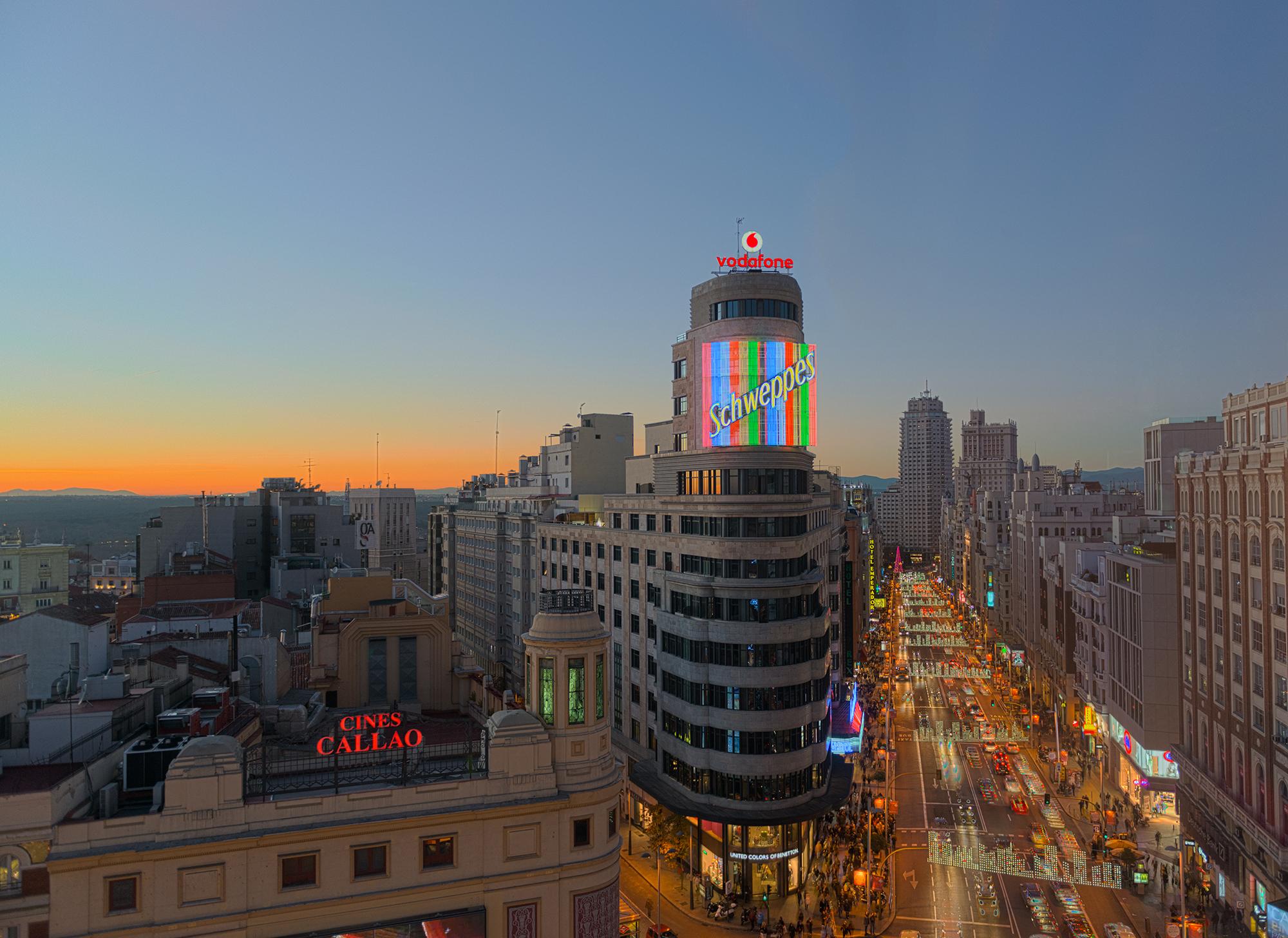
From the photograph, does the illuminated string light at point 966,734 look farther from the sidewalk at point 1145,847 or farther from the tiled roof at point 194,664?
the tiled roof at point 194,664

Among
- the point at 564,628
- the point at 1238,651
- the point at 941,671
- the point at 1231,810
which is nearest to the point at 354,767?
Answer: the point at 564,628

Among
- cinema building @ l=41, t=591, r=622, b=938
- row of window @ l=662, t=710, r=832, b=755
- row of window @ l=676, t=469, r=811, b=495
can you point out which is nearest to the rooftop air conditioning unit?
cinema building @ l=41, t=591, r=622, b=938

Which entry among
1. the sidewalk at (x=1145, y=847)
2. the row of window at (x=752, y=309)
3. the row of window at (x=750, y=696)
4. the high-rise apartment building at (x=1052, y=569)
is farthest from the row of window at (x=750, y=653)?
the high-rise apartment building at (x=1052, y=569)

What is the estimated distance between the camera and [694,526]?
60094mm

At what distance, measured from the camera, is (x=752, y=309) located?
61.8 m

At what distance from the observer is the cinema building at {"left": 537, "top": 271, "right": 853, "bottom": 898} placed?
54188 millimetres

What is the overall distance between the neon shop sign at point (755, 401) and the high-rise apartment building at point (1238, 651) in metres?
29.8

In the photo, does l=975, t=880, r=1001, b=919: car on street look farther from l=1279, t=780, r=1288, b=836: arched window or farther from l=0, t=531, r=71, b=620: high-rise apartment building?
l=0, t=531, r=71, b=620: high-rise apartment building

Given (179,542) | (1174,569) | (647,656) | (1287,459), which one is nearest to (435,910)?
(647,656)

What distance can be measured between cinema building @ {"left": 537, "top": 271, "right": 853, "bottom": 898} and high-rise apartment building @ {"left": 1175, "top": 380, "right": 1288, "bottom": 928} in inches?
944

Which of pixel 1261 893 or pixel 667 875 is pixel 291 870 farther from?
pixel 1261 893

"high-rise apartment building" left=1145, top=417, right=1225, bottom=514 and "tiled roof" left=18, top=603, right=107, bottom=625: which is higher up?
"high-rise apartment building" left=1145, top=417, right=1225, bottom=514

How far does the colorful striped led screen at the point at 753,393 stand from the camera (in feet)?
199

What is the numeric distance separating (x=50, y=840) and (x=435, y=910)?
1301 centimetres
